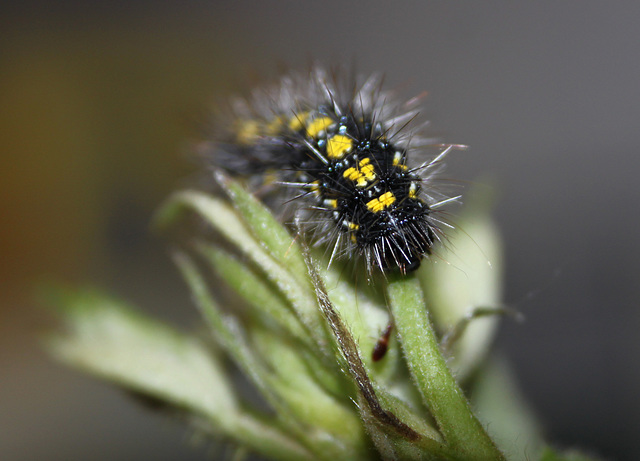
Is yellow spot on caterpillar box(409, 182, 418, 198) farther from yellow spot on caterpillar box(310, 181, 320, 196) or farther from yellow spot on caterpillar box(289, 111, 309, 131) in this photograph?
yellow spot on caterpillar box(289, 111, 309, 131)

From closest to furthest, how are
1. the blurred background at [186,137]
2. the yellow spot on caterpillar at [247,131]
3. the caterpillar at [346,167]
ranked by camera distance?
the caterpillar at [346,167]
the yellow spot on caterpillar at [247,131]
the blurred background at [186,137]

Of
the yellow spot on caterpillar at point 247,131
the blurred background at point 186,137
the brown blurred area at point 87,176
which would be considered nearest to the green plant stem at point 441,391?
the yellow spot on caterpillar at point 247,131

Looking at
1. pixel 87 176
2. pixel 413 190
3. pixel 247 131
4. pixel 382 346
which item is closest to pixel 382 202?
pixel 413 190

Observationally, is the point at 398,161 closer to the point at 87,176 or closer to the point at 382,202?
the point at 382,202

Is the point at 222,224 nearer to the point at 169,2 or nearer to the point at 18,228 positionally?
the point at 18,228

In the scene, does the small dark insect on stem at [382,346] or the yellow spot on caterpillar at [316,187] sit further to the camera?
the yellow spot on caterpillar at [316,187]

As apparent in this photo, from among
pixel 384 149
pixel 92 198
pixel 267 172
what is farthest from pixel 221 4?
pixel 384 149

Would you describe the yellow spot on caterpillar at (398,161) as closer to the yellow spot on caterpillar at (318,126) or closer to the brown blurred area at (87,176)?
the yellow spot on caterpillar at (318,126)
